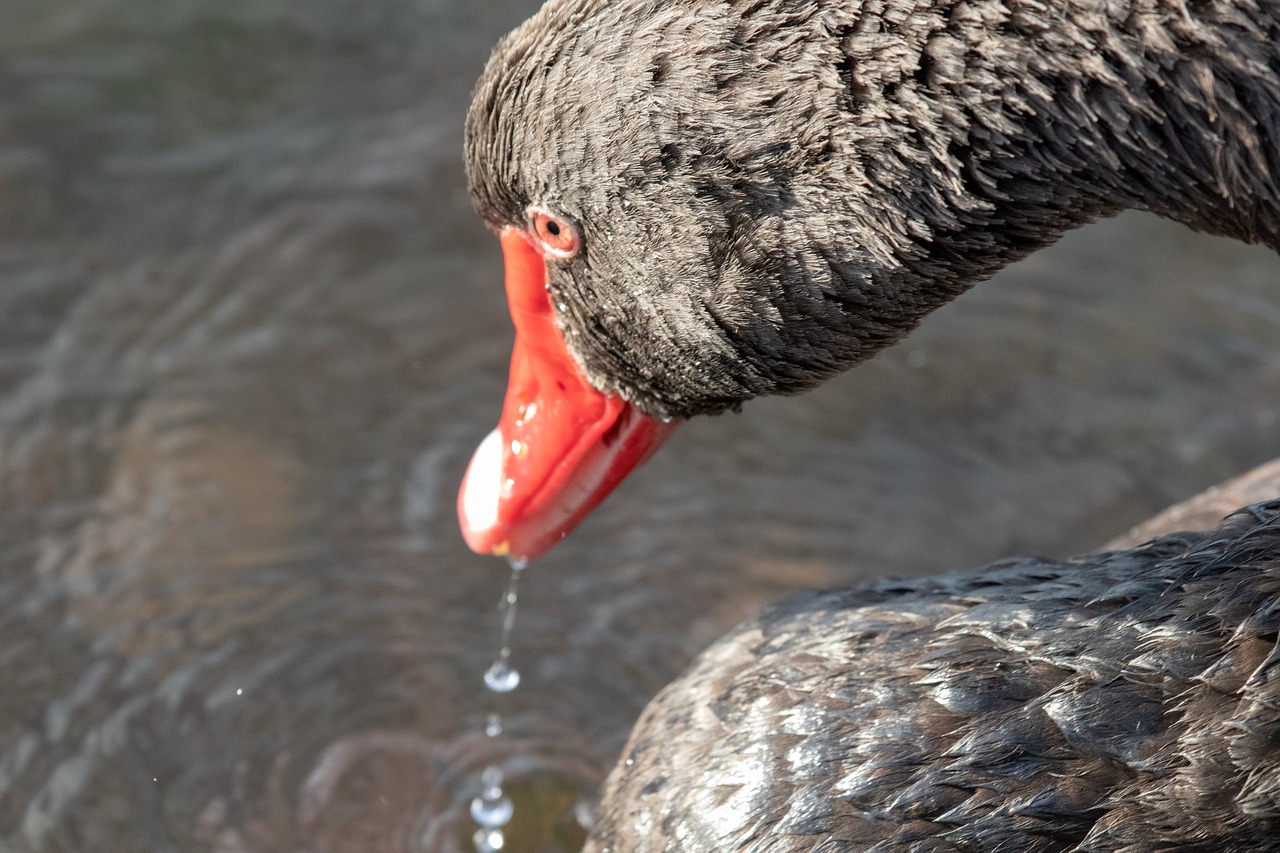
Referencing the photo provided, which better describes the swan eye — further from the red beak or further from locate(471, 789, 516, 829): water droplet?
locate(471, 789, 516, 829): water droplet

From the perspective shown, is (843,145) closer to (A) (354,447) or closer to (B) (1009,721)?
(B) (1009,721)

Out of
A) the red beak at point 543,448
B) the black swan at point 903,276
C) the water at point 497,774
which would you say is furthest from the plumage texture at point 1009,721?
the water at point 497,774

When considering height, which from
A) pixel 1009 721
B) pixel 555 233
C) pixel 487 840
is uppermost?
pixel 555 233

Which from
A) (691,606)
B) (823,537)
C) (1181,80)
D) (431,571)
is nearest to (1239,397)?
(823,537)

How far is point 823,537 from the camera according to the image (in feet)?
15.3

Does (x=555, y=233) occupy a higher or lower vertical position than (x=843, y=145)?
lower

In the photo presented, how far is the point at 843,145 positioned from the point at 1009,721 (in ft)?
3.31

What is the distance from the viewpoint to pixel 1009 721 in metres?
2.39

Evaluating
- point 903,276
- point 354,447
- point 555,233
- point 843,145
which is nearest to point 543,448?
point 555,233

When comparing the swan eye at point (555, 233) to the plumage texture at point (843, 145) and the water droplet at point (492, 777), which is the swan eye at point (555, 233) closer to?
the plumage texture at point (843, 145)

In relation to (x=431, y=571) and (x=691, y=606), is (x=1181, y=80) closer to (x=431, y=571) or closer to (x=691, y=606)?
(x=691, y=606)

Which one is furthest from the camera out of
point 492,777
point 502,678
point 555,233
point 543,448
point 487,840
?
point 502,678

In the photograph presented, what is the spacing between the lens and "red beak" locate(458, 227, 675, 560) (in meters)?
3.08

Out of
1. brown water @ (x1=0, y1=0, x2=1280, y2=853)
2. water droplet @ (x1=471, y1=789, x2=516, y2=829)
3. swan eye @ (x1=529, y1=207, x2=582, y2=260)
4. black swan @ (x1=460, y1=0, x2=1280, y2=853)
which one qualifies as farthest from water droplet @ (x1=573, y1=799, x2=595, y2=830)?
swan eye @ (x1=529, y1=207, x2=582, y2=260)
